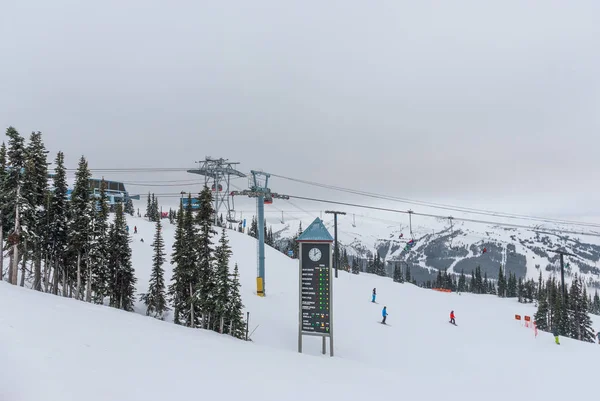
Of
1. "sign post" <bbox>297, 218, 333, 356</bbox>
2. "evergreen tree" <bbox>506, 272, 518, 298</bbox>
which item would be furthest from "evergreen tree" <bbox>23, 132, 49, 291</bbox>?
"evergreen tree" <bbox>506, 272, 518, 298</bbox>

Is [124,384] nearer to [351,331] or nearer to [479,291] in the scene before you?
[351,331]

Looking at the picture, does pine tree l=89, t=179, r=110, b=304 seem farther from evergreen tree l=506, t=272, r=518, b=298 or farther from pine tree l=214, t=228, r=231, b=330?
evergreen tree l=506, t=272, r=518, b=298

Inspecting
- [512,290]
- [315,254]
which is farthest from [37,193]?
[512,290]

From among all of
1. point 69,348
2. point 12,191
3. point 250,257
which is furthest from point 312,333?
point 250,257

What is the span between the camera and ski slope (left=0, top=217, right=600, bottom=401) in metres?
7.77

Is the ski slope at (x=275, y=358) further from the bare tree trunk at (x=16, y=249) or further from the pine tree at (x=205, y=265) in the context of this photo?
the bare tree trunk at (x=16, y=249)

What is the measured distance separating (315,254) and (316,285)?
6.10 feet

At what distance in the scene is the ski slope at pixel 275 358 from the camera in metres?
7.77

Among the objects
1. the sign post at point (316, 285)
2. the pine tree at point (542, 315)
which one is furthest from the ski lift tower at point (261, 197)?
the pine tree at point (542, 315)

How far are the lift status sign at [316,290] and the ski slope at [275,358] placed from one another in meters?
2.24

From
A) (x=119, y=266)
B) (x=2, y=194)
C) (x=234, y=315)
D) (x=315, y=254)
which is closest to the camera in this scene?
(x=315, y=254)

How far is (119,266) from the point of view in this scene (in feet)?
113

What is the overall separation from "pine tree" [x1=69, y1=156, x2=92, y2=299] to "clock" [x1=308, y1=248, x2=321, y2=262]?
23484 mm

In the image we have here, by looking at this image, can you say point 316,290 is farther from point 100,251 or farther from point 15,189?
point 15,189
